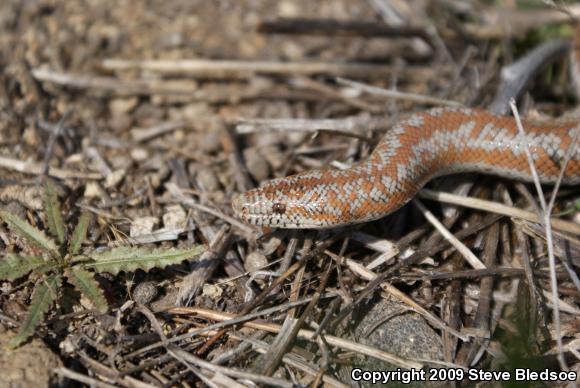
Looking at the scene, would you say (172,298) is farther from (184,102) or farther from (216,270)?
(184,102)

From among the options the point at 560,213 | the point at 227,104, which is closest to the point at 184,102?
the point at 227,104

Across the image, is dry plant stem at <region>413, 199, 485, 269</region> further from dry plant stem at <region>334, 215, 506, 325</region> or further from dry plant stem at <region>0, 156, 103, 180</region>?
dry plant stem at <region>0, 156, 103, 180</region>

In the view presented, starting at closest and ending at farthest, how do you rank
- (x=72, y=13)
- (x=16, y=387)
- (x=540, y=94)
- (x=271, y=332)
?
(x=16, y=387)
(x=271, y=332)
(x=540, y=94)
(x=72, y=13)

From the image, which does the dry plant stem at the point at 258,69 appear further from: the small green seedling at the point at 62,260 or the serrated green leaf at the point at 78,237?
the serrated green leaf at the point at 78,237

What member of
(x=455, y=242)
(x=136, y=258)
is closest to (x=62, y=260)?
(x=136, y=258)

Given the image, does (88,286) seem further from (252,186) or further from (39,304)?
(252,186)

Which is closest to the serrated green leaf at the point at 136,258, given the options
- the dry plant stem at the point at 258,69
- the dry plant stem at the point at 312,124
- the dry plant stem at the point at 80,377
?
the dry plant stem at the point at 80,377

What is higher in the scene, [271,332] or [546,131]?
[546,131]
